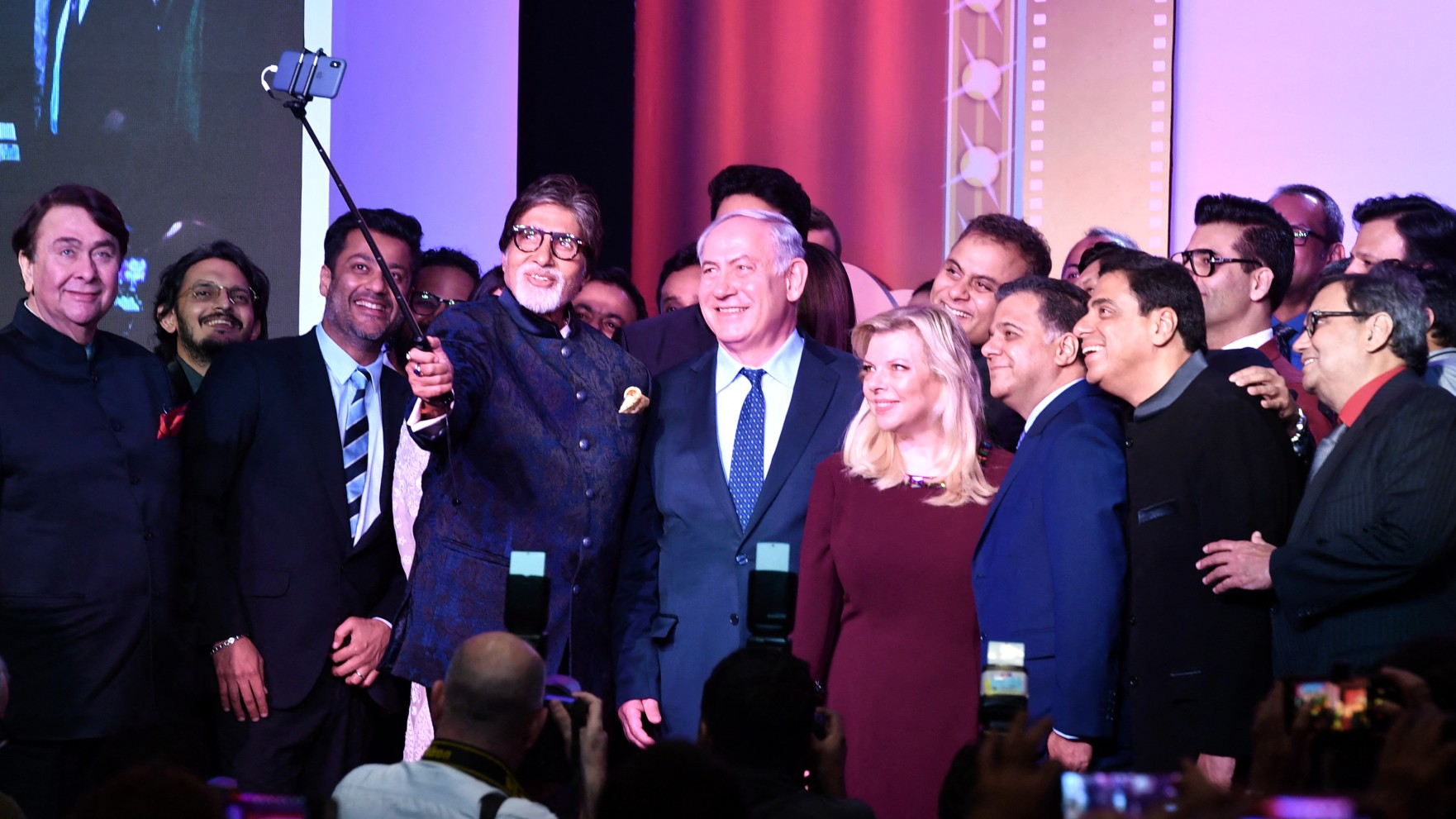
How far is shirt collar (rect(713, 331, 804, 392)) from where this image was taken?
350 cm

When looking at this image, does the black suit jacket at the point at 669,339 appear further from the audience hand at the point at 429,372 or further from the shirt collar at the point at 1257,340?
the shirt collar at the point at 1257,340

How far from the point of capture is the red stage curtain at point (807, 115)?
594 centimetres

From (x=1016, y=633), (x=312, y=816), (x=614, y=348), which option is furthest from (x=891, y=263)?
(x=312, y=816)

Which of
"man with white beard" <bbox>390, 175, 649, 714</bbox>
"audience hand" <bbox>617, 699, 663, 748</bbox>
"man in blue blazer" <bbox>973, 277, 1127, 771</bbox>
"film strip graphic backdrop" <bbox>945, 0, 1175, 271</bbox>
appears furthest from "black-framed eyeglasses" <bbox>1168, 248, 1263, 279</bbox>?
"audience hand" <bbox>617, 699, 663, 748</bbox>

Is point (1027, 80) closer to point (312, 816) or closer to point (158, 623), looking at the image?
point (158, 623)

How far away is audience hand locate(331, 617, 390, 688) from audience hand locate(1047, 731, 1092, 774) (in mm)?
1611

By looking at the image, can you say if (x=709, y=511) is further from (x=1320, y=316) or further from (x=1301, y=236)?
(x=1301, y=236)

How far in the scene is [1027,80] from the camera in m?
5.82

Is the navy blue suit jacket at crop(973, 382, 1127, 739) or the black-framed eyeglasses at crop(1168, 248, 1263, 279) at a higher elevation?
the black-framed eyeglasses at crop(1168, 248, 1263, 279)

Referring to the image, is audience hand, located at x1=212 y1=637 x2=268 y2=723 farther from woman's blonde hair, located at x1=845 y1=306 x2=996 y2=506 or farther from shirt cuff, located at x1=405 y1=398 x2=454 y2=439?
woman's blonde hair, located at x1=845 y1=306 x2=996 y2=506

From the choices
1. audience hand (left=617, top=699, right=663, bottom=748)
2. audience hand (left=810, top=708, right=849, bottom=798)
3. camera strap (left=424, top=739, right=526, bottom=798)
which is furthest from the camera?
audience hand (left=617, top=699, right=663, bottom=748)

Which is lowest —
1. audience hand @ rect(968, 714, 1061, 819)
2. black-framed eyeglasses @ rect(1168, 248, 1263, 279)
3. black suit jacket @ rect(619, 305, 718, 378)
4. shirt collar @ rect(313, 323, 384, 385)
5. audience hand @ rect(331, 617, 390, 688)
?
audience hand @ rect(331, 617, 390, 688)

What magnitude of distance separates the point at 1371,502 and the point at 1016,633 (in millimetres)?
775

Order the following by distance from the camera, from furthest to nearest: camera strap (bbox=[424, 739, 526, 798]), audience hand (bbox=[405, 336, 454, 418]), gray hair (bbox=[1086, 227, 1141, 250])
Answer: gray hair (bbox=[1086, 227, 1141, 250]), audience hand (bbox=[405, 336, 454, 418]), camera strap (bbox=[424, 739, 526, 798])
